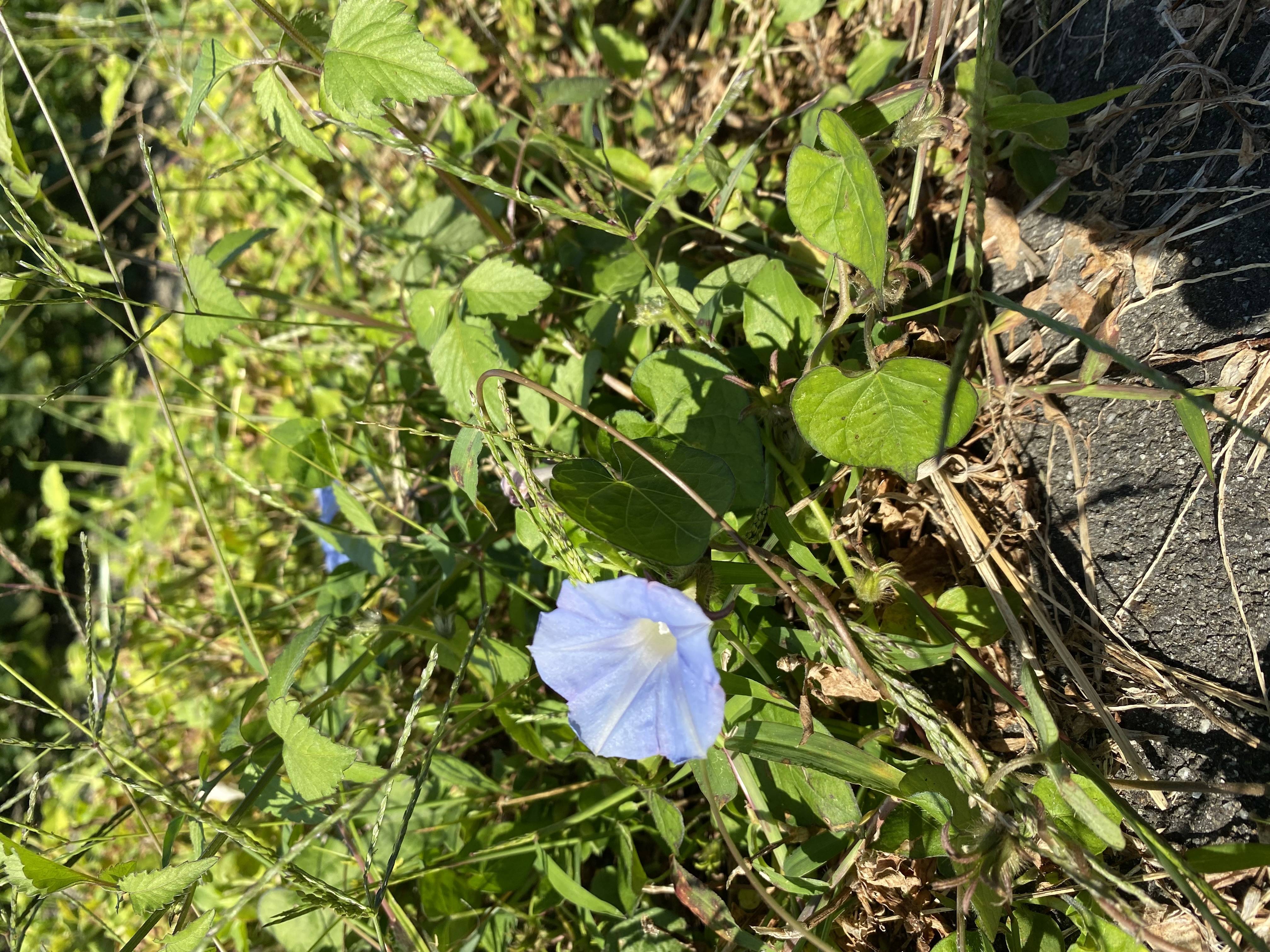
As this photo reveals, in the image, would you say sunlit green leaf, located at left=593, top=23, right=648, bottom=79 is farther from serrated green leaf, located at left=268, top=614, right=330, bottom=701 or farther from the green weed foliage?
serrated green leaf, located at left=268, top=614, right=330, bottom=701

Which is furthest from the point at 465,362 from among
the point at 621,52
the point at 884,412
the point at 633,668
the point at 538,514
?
the point at 621,52

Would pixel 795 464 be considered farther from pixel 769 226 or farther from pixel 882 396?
pixel 769 226

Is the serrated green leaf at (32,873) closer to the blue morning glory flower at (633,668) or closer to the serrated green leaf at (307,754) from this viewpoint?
the serrated green leaf at (307,754)

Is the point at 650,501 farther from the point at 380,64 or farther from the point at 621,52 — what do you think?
the point at 621,52

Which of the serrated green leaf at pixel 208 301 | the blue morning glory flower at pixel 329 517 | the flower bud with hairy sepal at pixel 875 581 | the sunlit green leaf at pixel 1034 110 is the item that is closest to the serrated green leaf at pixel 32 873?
the blue morning glory flower at pixel 329 517

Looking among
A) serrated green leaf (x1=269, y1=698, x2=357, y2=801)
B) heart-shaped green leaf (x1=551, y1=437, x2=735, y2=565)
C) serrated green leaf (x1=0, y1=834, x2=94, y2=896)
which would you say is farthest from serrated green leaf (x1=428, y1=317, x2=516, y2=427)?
serrated green leaf (x1=0, y1=834, x2=94, y2=896)

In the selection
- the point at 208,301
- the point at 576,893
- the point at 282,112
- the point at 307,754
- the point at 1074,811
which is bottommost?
the point at 576,893

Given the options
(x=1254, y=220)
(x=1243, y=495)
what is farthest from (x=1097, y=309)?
(x=1243, y=495)
